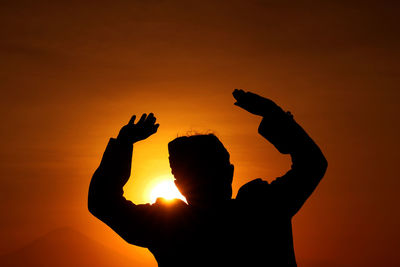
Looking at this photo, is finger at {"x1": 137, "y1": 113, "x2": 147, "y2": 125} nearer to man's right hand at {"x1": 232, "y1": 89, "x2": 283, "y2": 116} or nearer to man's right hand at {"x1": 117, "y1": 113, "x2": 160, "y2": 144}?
man's right hand at {"x1": 117, "y1": 113, "x2": 160, "y2": 144}

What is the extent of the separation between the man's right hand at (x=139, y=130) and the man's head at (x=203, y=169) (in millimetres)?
212

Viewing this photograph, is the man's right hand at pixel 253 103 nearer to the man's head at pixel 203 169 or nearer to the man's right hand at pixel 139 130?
the man's head at pixel 203 169

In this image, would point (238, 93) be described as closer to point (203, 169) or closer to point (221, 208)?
point (203, 169)

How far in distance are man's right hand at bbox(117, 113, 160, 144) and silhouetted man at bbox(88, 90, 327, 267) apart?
1 centimetres

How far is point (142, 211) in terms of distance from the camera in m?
3.65

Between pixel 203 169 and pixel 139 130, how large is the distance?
0.48 m

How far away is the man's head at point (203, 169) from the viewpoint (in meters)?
3.73

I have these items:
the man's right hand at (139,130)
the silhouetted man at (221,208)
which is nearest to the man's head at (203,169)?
the silhouetted man at (221,208)

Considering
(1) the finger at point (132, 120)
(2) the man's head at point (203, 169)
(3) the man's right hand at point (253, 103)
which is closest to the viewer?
(3) the man's right hand at point (253, 103)

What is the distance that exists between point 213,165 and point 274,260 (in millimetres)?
699

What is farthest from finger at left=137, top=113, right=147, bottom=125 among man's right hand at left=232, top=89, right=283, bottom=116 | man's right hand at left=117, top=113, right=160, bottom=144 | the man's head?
man's right hand at left=232, top=89, right=283, bottom=116

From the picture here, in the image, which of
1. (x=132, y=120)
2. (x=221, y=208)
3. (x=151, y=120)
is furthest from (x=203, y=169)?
(x=132, y=120)

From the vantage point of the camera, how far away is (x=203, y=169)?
374cm

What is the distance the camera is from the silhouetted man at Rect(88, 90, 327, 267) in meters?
3.63
